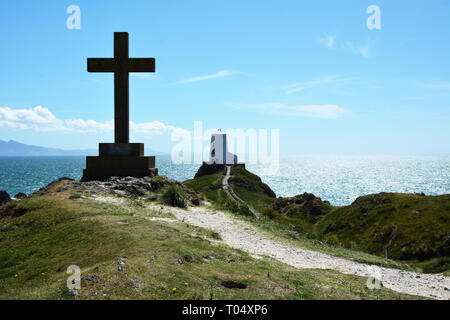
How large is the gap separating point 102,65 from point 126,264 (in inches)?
820

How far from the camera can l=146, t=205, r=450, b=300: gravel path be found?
456 inches

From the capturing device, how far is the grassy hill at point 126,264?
7.00 metres

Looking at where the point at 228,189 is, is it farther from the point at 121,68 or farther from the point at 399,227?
the point at 121,68

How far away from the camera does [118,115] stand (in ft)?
83.0

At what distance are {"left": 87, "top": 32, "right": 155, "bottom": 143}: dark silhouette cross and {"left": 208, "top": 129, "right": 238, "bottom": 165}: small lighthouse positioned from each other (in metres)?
58.8

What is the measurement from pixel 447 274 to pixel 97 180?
71.0 feet

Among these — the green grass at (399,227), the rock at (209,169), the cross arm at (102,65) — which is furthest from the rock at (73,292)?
the rock at (209,169)

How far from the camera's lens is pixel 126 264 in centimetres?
787

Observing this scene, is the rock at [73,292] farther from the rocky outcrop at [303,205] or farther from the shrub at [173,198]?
the rocky outcrop at [303,205]

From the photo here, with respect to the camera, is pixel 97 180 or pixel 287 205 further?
pixel 287 205

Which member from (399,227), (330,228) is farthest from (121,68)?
(330,228)

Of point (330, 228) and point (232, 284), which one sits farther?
point (330, 228)

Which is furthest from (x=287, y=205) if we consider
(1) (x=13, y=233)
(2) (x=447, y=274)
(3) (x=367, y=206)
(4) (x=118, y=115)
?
(1) (x=13, y=233)
